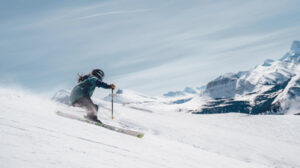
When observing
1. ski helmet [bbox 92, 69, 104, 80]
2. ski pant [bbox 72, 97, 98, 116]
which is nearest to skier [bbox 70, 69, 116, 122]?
ski pant [bbox 72, 97, 98, 116]

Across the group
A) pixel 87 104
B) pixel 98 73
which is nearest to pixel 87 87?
pixel 87 104

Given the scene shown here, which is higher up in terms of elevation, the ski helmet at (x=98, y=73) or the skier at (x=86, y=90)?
the ski helmet at (x=98, y=73)

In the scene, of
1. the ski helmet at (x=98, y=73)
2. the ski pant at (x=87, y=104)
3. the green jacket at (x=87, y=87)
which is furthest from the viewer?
the ski helmet at (x=98, y=73)

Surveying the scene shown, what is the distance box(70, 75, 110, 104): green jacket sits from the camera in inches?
485

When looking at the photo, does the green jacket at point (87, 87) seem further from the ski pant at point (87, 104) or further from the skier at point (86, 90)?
the ski pant at point (87, 104)

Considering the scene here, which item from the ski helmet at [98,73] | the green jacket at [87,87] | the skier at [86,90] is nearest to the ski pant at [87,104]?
the skier at [86,90]

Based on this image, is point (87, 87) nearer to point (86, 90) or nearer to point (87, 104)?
point (86, 90)

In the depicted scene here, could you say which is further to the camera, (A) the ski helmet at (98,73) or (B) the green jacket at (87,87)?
(A) the ski helmet at (98,73)

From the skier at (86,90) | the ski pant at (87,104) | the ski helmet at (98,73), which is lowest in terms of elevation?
the ski pant at (87,104)

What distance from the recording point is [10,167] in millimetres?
4129

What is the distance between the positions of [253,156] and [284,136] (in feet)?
61.3

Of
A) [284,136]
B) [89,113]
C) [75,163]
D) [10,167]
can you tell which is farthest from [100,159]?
[284,136]

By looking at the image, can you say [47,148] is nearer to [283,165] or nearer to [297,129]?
[283,165]

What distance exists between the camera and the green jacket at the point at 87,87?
12.3 m
